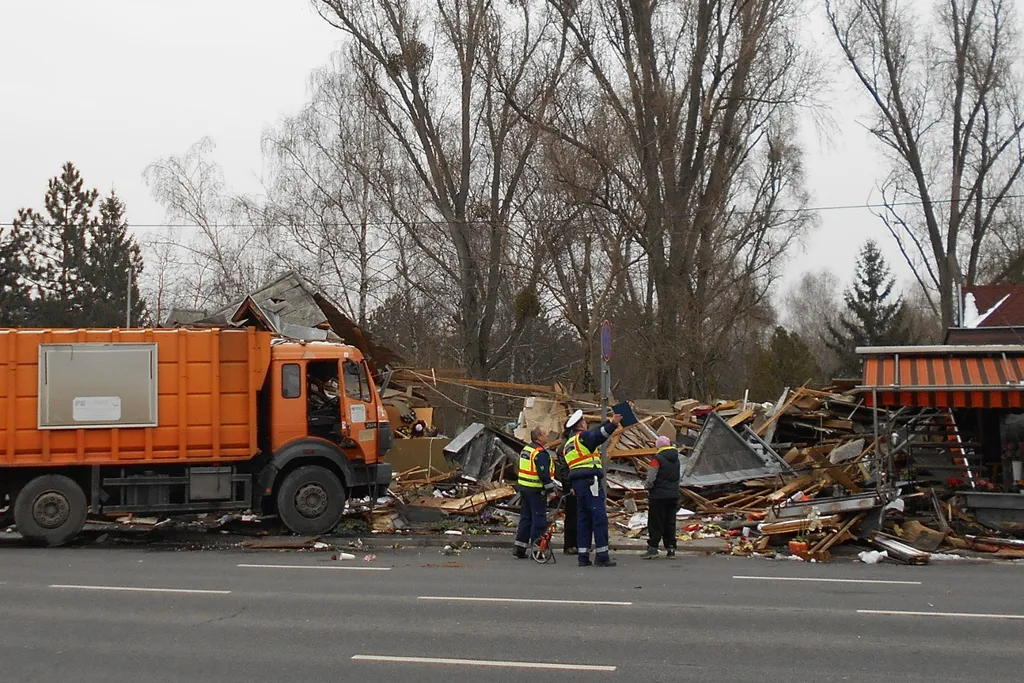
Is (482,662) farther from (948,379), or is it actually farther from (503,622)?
(948,379)

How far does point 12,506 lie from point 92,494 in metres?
1.17

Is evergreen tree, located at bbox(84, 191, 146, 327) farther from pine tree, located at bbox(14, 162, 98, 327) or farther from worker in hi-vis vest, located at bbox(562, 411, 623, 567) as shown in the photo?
worker in hi-vis vest, located at bbox(562, 411, 623, 567)

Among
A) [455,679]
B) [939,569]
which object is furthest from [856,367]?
[455,679]

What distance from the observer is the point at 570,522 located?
14.0m

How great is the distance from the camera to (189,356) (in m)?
14.9

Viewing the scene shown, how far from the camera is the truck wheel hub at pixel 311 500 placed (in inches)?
595

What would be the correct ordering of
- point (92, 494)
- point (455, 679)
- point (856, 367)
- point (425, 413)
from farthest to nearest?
1. point (856, 367)
2. point (425, 413)
3. point (92, 494)
4. point (455, 679)

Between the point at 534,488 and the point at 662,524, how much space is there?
78.2 inches

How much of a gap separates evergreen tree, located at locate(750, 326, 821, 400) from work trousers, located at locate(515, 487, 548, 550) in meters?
38.1

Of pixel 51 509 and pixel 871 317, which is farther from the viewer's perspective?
pixel 871 317

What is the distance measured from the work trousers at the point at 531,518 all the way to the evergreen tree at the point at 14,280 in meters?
40.3

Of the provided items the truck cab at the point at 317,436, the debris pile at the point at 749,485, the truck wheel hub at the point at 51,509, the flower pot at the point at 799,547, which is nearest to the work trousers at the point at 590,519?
the debris pile at the point at 749,485

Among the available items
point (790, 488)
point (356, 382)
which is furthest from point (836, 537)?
point (356, 382)

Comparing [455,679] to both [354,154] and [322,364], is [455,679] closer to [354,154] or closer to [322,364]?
[322,364]
